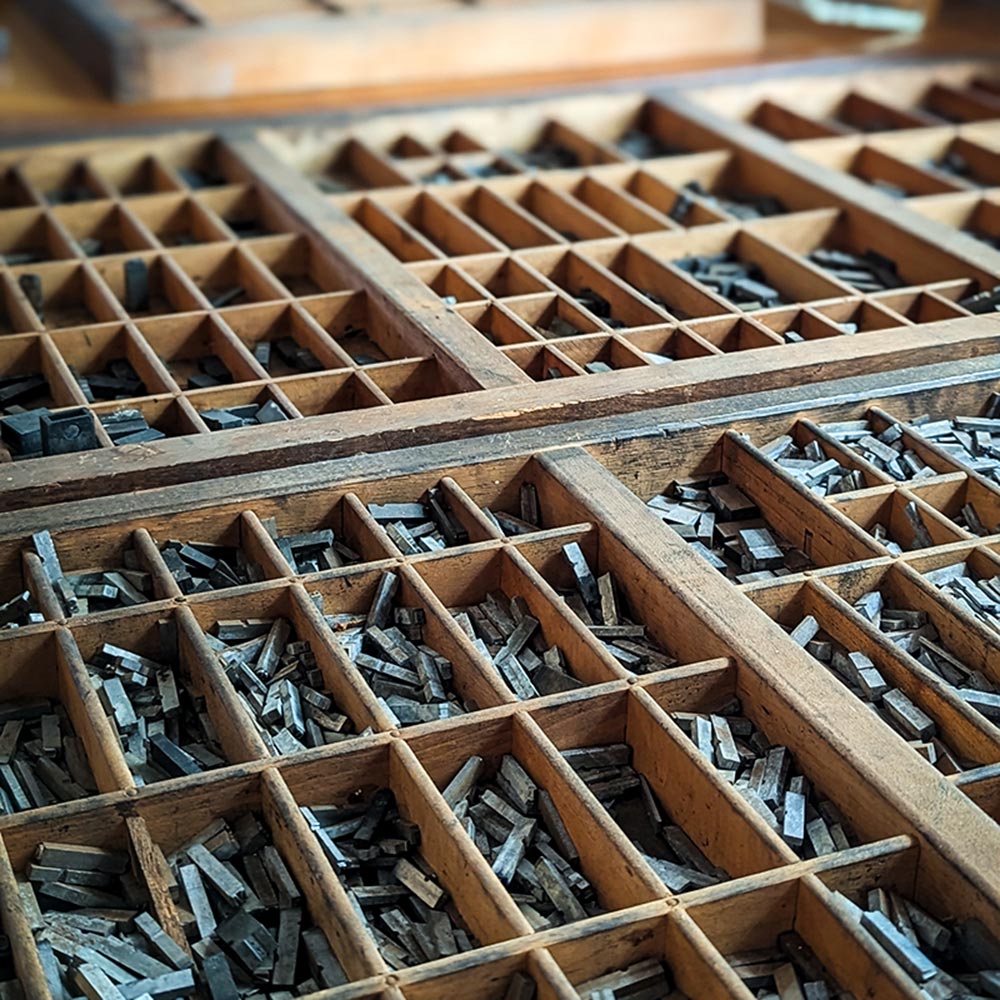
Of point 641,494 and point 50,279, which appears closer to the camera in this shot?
point 641,494

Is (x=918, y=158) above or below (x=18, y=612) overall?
above

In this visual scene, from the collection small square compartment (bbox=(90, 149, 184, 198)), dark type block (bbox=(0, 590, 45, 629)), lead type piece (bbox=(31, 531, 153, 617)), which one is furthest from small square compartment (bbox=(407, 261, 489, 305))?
dark type block (bbox=(0, 590, 45, 629))

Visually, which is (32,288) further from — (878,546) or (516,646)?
(878,546)

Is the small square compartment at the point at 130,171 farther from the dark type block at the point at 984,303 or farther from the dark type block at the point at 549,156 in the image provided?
the dark type block at the point at 984,303

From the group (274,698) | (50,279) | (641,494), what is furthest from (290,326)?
(274,698)

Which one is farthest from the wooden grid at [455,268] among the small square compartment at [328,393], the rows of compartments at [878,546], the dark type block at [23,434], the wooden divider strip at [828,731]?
the wooden divider strip at [828,731]

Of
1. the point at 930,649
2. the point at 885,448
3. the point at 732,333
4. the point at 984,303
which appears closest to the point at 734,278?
the point at 732,333

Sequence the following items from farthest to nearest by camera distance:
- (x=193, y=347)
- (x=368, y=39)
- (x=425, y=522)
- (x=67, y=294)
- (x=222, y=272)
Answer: (x=368, y=39), (x=222, y=272), (x=67, y=294), (x=193, y=347), (x=425, y=522)

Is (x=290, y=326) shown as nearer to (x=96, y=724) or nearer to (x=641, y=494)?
(x=641, y=494)
